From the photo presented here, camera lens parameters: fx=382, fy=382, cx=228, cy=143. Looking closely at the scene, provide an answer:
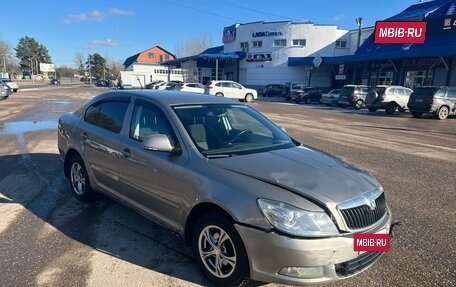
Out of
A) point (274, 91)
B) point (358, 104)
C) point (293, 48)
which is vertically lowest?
point (274, 91)

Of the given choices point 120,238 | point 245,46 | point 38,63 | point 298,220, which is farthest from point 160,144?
point 38,63

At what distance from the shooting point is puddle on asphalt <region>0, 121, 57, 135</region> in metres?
12.1

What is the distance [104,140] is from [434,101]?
2088 cm

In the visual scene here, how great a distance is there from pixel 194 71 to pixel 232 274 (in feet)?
204

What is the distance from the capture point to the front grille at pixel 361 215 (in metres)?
2.96

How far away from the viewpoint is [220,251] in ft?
10.6

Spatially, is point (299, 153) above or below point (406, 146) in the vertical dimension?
above

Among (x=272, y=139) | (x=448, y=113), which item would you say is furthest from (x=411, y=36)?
(x=272, y=139)

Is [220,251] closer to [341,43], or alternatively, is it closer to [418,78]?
[418,78]

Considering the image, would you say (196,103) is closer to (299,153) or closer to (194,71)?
(299,153)

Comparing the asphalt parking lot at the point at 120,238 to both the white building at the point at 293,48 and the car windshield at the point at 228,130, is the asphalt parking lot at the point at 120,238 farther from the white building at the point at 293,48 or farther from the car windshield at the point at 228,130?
the white building at the point at 293,48

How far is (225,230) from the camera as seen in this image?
3.10 meters

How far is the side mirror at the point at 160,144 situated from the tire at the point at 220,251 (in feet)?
2.46

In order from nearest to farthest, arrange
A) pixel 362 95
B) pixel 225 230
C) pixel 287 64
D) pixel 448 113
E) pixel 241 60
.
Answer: pixel 225 230, pixel 448 113, pixel 362 95, pixel 287 64, pixel 241 60
